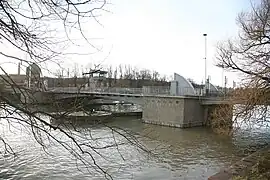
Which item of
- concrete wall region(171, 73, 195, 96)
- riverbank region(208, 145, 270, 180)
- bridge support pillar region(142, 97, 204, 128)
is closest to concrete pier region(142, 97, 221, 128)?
bridge support pillar region(142, 97, 204, 128)

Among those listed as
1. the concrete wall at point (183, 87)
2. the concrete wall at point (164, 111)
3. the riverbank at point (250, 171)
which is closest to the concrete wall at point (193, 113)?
the concrete wall at point (164, 111)

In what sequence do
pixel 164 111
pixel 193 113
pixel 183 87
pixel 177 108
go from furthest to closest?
1. pixel 183 87
2. pixel 193 113
3. pixel 164 111
4. pixel 177 108

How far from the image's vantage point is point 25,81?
7.91ft

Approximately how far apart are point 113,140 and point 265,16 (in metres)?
14.5

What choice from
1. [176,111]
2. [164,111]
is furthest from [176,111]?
[164,111]

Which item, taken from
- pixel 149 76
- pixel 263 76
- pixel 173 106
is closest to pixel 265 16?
pixel 263 76

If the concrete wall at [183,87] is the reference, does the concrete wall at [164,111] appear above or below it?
below

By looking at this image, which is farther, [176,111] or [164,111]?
[164,111]

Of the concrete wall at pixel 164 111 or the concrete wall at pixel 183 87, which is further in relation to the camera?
the concrete wall at pixel 183 87

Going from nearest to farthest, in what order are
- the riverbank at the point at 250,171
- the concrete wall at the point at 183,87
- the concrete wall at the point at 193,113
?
1. the riverbank at the point at 250,171
2. the concrete wall at the point at 193,113
3. the concrete wall at the point at 183,87

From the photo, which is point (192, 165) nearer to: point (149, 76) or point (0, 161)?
point (0, 161)

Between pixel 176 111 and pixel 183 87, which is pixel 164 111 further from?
pixel 183 87

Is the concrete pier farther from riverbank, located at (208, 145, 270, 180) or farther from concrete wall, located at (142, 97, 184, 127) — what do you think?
riverbank, located at (208, 145, 270, 180)

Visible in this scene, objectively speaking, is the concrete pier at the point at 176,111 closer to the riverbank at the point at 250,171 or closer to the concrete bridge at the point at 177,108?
the concrete bridge at the point at 177,108
